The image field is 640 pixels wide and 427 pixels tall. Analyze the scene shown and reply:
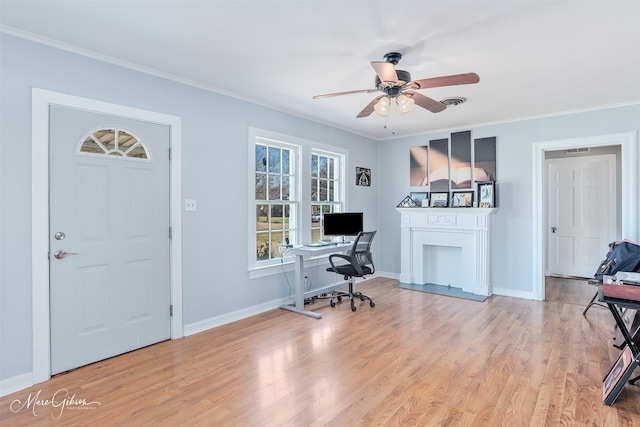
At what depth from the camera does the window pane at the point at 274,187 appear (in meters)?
4.31

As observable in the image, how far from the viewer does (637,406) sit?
7.10 ft

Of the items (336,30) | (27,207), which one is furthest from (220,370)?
(336,30)

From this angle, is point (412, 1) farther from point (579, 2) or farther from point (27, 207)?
point (27, 207)

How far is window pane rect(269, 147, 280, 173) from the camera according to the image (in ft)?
14.2

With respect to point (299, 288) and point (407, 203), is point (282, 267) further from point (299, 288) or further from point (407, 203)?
point (407, 203)

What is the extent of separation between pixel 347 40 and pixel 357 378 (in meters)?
2.49

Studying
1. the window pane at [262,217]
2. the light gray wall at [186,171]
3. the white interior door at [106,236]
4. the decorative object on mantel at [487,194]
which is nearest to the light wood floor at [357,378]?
the white interior door at [106,236]

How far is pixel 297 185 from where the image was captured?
182 inches

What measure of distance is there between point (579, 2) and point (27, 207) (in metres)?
3.87

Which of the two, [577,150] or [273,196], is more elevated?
[577,150]

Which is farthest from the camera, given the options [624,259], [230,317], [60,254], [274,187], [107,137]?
[274,187]

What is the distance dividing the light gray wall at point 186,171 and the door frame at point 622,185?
9.50 ft

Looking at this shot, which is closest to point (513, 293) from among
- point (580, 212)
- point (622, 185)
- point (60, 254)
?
point (622, 185)

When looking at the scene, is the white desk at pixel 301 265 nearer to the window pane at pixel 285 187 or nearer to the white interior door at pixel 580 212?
the window pane at pixel 285 187
